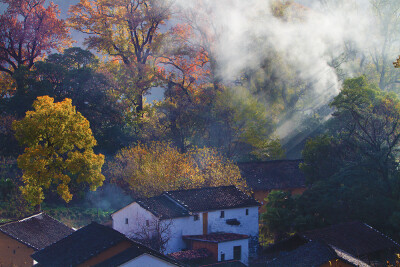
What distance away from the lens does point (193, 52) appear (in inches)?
1831

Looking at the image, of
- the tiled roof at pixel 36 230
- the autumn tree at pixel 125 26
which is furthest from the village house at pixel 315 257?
the autumn tree at pixel 125 26

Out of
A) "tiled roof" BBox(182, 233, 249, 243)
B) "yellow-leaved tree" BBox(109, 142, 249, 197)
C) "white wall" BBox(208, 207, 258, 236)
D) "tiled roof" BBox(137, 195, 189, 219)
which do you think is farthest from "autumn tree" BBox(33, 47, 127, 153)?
"tiled roof" BBox(182, 233, 249, 243)

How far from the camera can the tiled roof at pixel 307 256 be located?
2233 cm

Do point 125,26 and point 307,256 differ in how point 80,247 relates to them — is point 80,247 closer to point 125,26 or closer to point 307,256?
point 307,256

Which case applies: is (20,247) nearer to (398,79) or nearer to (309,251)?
(309,251)

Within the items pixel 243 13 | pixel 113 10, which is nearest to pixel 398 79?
pixel 243 13

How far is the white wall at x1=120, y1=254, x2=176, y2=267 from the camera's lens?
19022 mm

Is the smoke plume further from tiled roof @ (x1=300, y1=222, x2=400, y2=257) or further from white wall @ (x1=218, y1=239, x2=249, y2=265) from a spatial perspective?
tiled roof @ (x1=300, y1=222, x2=400, y2=257)

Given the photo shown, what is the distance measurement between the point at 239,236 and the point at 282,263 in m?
4.77

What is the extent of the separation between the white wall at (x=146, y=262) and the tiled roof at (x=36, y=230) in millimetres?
8238

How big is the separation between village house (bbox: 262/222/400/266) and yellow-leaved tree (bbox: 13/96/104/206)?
400 inches

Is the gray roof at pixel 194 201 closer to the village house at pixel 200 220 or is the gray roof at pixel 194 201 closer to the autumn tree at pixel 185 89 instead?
the village house at pixel 200 220

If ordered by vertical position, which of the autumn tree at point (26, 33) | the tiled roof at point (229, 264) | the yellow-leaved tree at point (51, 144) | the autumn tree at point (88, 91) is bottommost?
the tiled roof at point (229, 264)

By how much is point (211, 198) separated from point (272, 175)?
27.3 ft
